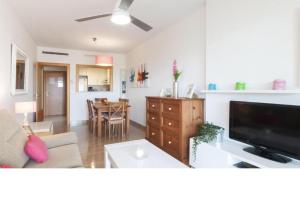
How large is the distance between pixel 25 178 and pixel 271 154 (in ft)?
7.49

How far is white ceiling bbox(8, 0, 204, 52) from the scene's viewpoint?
Answer: 3035 mm

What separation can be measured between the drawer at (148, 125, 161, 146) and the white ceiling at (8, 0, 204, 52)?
223 cm

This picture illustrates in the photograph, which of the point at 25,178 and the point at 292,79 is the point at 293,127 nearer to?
the point at 292,79

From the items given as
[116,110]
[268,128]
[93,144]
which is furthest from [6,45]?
[268,128]

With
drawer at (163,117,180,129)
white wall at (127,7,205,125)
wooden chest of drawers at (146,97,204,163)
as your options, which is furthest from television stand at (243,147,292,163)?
white wall at (127,7,205,125)

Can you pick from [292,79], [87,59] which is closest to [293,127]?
[292,79]

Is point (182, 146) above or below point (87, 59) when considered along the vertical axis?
below

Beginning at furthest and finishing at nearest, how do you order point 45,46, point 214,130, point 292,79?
point 45,46, point 214,130, point 292,79

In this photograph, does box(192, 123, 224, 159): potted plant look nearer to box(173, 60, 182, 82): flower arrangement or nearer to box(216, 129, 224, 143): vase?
box(216, 129, 224, 143): vase

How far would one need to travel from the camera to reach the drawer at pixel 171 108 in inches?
118

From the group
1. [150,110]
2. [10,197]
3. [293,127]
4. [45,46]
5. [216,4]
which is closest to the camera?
[10,197]

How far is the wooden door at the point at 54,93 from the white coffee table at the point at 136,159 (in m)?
7.40

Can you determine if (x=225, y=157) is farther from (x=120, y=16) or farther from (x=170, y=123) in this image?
(x=120, y=16)

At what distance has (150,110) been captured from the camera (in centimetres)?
395
